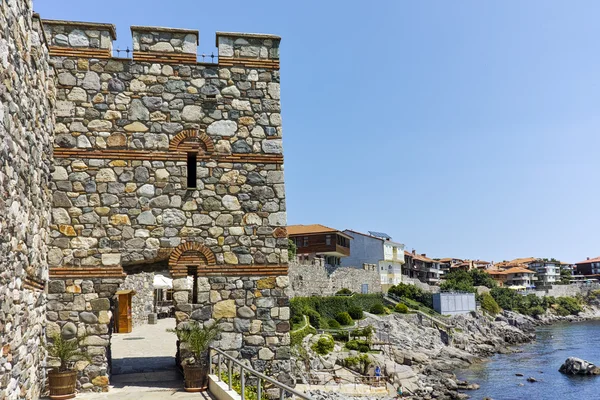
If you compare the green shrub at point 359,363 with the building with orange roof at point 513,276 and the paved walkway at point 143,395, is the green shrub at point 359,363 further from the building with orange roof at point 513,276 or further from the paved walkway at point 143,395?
the building with orange roof at point 513,276

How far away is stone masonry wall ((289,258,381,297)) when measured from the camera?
149 ft

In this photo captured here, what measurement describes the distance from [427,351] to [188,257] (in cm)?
3606

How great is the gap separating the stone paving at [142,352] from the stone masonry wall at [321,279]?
74.8 ft

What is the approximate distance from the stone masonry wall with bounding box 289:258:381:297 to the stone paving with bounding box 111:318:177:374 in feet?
74.8

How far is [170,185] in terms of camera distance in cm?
1073

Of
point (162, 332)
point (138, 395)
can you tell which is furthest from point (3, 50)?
point (162, 332)

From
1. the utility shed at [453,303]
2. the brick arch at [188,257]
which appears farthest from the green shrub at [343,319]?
the brick arch at [188,257]

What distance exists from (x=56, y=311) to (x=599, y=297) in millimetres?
119667

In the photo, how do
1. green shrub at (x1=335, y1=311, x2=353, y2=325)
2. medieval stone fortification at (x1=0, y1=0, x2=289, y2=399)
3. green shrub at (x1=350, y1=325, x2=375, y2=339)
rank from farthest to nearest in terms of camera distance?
1. green shrub at (x1=335, y1=311, x2=353, y2=325)
2. green shrub at (x1=350, y1=325, x2=375, y2=339)
3. medieval stone fortification at (x1=0, y1=0, x2=289, y2=399)

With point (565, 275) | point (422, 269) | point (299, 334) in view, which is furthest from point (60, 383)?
point (565, 275)

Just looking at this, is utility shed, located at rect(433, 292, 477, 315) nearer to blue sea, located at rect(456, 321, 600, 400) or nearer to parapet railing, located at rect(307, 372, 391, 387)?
blue sea, located at rect(456, 321, 600, 400)

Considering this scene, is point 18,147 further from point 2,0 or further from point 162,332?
point 162,332

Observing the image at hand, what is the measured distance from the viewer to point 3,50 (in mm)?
7105

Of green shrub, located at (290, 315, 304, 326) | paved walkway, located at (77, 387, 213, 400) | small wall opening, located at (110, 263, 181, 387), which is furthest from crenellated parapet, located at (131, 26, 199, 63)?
green shrub, located at (290, 315, 304, 326)
